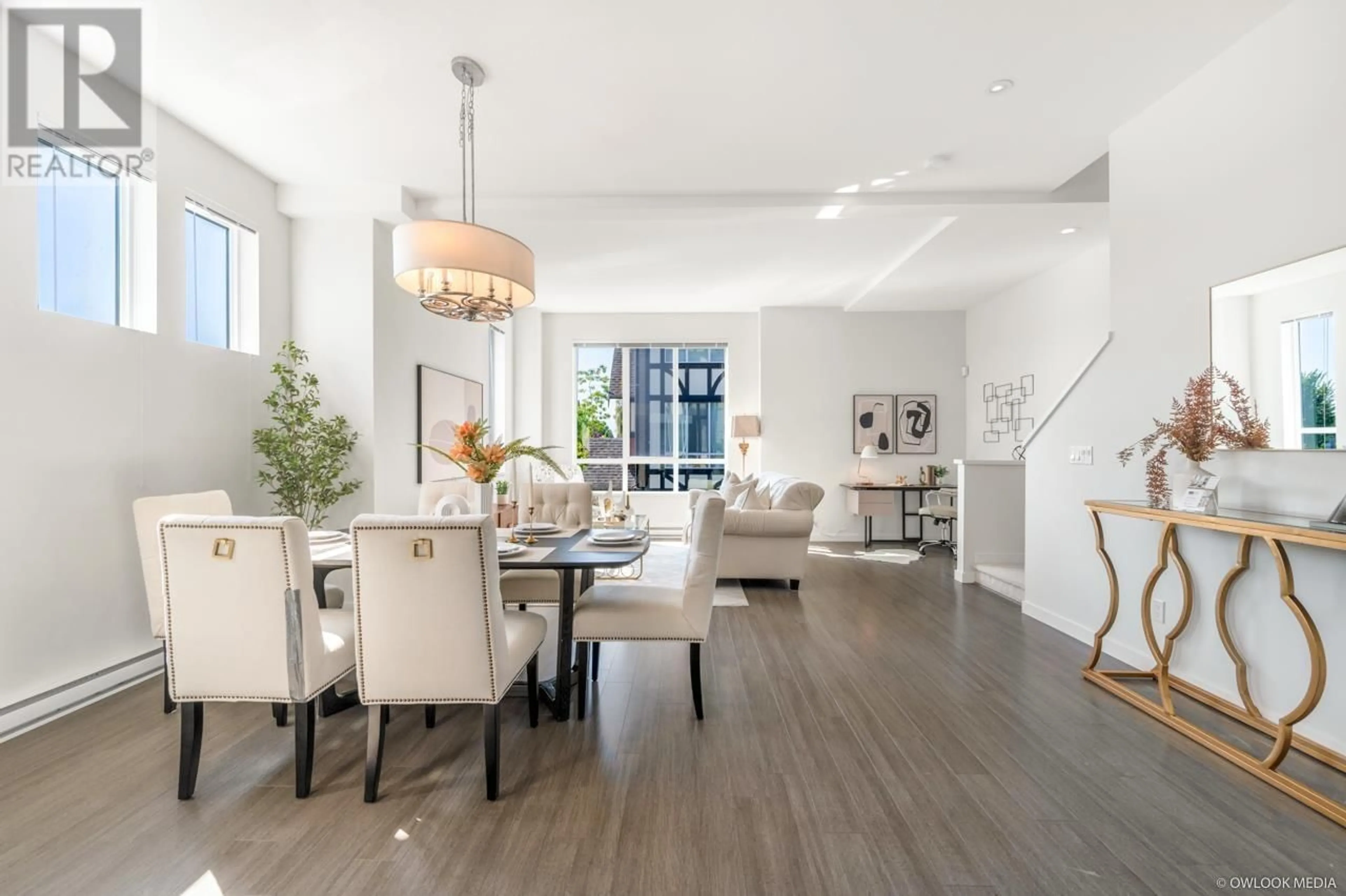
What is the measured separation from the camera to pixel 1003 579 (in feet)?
14.5

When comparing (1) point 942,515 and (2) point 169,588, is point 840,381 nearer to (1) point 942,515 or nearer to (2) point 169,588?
(1) point 942,515

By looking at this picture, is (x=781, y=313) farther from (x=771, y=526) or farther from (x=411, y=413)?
(x=411, y=413)

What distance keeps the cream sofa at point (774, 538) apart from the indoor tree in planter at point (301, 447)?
264 centimetres

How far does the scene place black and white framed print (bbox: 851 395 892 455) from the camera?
23.8 feet

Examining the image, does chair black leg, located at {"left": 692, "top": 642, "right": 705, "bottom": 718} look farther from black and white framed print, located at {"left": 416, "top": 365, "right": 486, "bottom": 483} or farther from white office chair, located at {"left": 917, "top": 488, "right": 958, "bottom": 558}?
white office chair, located at {"left": 917, "top": 488, "right": 958, "bottom": 558}

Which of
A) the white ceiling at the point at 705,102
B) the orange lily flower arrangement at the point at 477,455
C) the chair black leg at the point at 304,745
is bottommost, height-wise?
the chair black leg at the point at 304,745

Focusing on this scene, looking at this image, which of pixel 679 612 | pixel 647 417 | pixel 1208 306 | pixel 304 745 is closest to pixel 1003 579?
pixel 1208 306

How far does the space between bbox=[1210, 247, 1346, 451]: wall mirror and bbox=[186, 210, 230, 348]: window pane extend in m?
5.31

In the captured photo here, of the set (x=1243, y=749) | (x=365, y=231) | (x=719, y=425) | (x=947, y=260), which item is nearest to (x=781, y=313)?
(x=719, y=425)

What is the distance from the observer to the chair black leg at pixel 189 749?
6.08 feet

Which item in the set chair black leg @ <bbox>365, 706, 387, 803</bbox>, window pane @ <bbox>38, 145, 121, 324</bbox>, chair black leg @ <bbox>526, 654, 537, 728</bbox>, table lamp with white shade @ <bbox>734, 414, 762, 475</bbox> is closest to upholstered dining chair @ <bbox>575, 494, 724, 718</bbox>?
chair black leg @ <bbox>526, 654, 537, 728</bbox>

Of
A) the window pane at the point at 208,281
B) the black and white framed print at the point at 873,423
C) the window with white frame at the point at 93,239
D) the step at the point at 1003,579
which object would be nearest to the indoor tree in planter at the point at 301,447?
the window pane at the point at 208,281

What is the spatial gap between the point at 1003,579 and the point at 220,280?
5.89 meters

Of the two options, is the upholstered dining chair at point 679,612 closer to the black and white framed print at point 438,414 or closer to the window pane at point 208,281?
the black and white framed print at point 438,414
